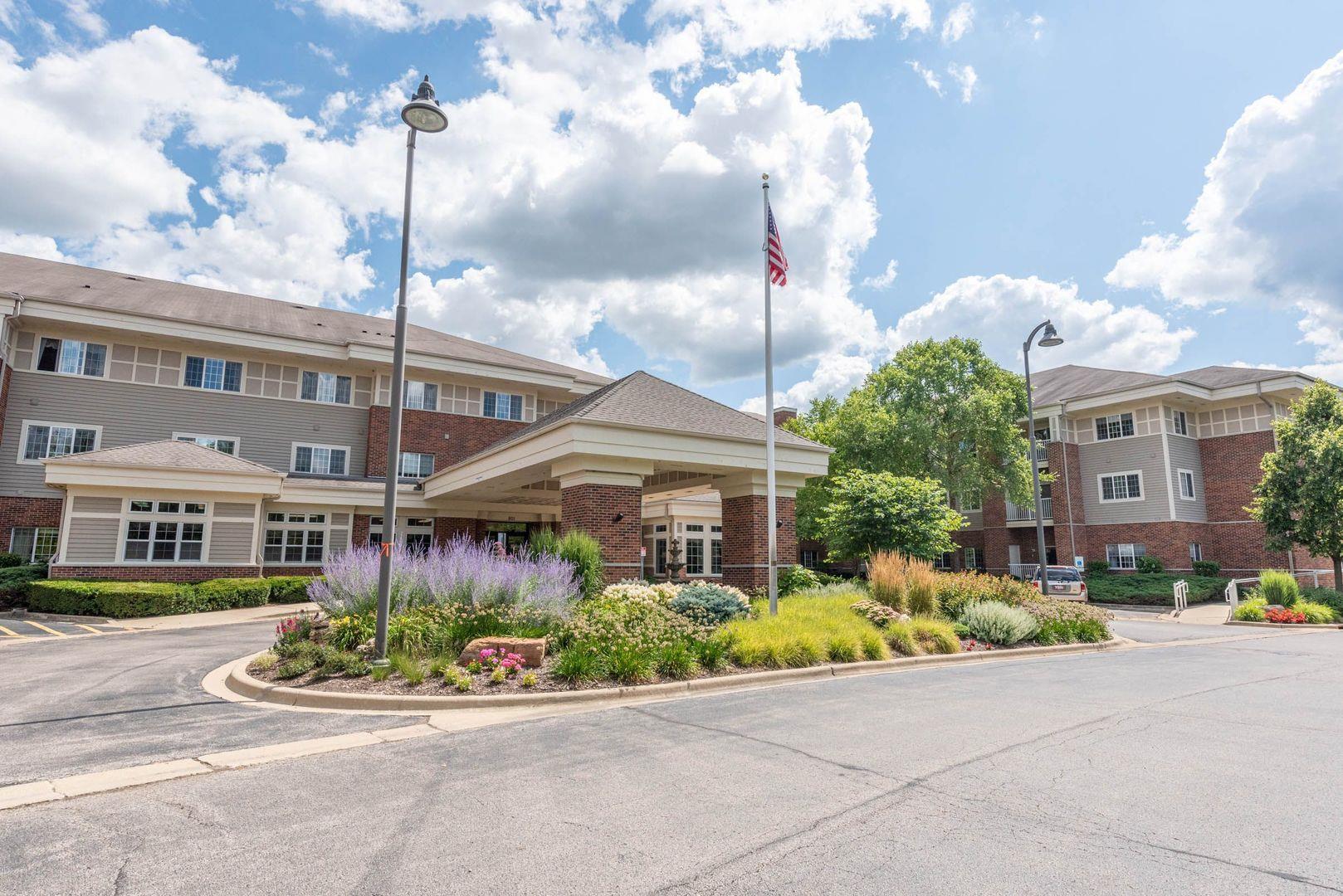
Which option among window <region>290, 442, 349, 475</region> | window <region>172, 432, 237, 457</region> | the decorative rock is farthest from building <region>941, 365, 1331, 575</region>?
window <region>172, 432, 237, 457</region>

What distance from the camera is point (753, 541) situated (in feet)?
63.7

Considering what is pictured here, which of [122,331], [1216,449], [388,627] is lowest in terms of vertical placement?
[388,627]

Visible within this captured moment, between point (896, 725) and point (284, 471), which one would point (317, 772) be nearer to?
point (896, 725)

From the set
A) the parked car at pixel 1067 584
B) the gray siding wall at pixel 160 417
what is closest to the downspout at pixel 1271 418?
the parked car at pixel 1067 584

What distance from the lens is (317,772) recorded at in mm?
5891

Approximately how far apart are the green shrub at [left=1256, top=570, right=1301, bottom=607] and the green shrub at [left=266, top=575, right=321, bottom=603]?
32288 millimetres

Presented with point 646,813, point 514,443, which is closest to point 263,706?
point 646,813

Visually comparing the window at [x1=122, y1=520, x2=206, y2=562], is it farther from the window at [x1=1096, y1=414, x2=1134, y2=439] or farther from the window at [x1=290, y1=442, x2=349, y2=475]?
the window at [x1=1096, y1=414, x2=1134, y2=439]

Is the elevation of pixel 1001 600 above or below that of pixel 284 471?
below

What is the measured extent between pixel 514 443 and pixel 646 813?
1572cm

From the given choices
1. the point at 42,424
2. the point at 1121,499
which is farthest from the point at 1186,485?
the point at 42,424

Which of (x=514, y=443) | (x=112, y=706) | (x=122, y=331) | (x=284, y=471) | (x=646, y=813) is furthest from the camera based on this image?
(x=284, y=471)

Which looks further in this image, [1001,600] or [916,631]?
[1001,600]

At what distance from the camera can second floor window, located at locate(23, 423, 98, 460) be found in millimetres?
26180
